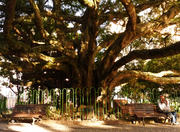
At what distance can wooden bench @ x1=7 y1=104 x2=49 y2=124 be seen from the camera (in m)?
9.11

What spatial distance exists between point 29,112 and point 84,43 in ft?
17.0

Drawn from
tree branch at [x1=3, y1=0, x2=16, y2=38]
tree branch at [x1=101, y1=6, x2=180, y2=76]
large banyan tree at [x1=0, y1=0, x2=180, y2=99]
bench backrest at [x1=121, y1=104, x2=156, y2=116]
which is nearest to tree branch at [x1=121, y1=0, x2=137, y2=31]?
large banyan tree at [x1=0, y1=0, x2=180, y2=99]

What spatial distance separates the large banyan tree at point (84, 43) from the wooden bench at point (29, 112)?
2393 millimetres

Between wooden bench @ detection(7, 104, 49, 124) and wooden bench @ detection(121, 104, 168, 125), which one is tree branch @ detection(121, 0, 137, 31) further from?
wooden bench @ detection(7, 104, 49, 124)

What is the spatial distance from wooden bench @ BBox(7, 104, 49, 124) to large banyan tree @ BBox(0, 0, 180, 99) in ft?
7.85

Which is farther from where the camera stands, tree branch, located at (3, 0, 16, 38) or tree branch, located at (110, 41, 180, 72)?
tree branch, located at (110, 41, 180, 72)

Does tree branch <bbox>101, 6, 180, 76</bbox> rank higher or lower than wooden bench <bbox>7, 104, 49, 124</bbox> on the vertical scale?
higher

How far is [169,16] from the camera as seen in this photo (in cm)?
1054

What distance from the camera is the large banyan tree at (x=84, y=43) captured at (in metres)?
9.86

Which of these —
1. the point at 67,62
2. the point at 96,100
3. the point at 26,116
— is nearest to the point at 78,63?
the point at 67,62

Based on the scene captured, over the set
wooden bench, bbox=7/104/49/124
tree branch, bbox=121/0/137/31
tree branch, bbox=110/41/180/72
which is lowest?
wooden bench, bbox=7/104/49/124

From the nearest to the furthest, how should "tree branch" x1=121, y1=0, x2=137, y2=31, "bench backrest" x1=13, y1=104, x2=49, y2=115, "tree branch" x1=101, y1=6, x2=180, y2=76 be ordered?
"tree branch" x1=121, y1=0, x2=137, y2=31
"bench backrest" x1=13, y1=104, x2=49, y2=115
"tree branch" x1=101, y1=6, x2=180, y2=76

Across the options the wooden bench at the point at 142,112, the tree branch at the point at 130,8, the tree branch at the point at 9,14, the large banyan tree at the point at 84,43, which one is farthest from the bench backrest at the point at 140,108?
the tree branch at the point at 9,14

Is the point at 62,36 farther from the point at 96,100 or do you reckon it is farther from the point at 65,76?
the point at 96,100
